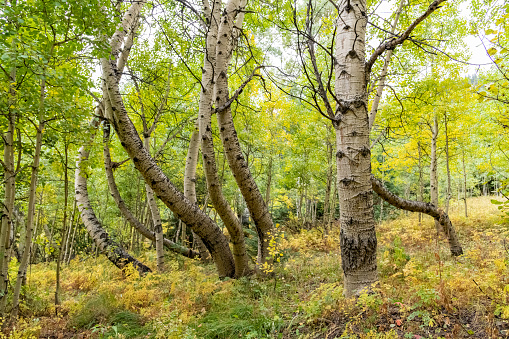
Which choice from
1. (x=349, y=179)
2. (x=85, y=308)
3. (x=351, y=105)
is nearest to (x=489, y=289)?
(x=349, y=179)

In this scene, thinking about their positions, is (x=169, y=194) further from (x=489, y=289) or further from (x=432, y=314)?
(x=489, y=289)

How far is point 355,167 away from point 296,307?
2.09 m

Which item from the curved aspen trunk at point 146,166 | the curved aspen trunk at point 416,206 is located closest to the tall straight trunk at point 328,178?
the curved aspen trunk at point 416,206

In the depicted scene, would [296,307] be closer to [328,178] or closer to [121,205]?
[121,205]

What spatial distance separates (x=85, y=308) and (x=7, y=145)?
2.59 metres

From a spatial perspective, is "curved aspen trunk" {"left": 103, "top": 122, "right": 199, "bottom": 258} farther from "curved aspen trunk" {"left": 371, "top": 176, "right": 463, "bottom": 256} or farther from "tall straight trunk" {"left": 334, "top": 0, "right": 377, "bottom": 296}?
"curved aspen trunk" {"left": 371, "top": 176, "right": 463, "bottom": 256}

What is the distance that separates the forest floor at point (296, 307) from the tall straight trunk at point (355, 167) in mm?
252

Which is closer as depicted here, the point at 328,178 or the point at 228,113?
the point at 228,113

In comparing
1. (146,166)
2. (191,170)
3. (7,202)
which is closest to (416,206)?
(146,166)

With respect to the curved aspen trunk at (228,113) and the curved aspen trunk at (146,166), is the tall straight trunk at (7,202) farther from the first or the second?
the curved aspen trunk at (228,113)

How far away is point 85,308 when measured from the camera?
12.5 feet

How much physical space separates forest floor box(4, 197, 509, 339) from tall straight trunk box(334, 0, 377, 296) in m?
0.25

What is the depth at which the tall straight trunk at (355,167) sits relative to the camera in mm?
2219

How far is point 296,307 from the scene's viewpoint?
126 inches
